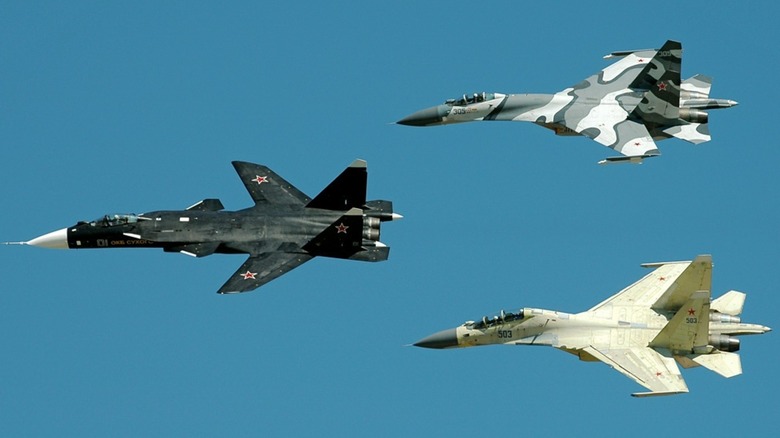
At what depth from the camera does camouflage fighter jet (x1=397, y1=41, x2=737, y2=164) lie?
60.7 m

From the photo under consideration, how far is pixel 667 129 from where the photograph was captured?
200 feet

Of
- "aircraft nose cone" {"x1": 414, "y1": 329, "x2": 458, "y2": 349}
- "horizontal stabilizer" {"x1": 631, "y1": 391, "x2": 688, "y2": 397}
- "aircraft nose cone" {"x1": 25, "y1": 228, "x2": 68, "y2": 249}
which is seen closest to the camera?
"horizontal stabilizer" {"x1": 631, "y1": 391, "x2": 688, "y2": 397}

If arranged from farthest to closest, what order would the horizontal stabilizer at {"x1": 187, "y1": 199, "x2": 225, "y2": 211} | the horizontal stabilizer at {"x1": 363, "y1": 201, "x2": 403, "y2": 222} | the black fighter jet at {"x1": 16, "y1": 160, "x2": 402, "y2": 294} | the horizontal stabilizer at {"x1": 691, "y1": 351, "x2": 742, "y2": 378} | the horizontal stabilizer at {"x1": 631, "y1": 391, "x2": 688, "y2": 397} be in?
the horizontal stabilizer at {"x1": 187, "y1": 199, "x2": 225, "y2": 211}
the horizontal stabilizer at {"x1": 363, "y1": 201, "x2": 403, "y2": 222}
the black fighter jet at {"x1": 16, "y1": 160, "x2": 402, "y2": 294}
the horizontal stabilizer at {"x1": 691, "y1": 351, "x2": 742, "y2": 378}
the horizontal stabilizer at {"x1": 631, "y1": 391, "x2": 688, "y2": 397}

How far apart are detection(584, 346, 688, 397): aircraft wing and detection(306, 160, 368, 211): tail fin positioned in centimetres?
816

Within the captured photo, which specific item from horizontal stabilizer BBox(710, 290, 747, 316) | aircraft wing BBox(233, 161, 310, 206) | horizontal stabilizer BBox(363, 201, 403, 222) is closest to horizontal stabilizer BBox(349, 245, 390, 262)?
horizontal stabilizer BBox(363, 201, 403, 222)

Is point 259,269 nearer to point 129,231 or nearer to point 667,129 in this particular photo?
point 129,231

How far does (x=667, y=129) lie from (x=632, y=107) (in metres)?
1.38

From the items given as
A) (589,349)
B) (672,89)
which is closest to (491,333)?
(589,349)

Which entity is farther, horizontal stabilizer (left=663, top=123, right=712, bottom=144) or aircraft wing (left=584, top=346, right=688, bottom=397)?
horizontal stabilizer (left=663, top=123, right=712, bottom=144)

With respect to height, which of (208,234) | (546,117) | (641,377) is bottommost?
(641,377)

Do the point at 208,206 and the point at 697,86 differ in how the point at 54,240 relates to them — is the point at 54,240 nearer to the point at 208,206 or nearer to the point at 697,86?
the point at 208,206

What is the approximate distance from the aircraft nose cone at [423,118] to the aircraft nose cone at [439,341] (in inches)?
337

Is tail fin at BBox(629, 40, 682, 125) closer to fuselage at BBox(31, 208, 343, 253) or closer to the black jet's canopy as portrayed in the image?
fuselage at BBox(31, 208, 343, 253)

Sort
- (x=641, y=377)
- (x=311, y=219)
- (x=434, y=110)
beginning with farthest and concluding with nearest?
(x=434, y=110), (x=311, y=219), (x=641, y=377)
